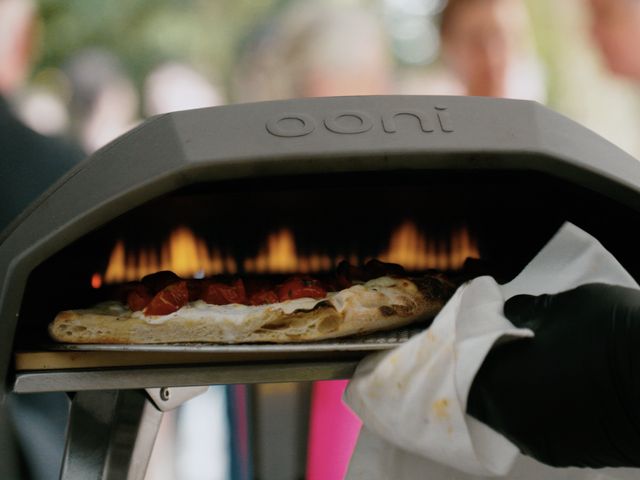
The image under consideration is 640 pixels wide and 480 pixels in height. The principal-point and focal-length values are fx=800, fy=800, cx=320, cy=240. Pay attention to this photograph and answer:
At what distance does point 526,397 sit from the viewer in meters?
0.75

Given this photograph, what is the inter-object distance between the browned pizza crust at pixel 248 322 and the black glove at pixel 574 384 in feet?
0.73

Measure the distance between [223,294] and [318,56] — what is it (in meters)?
2.71

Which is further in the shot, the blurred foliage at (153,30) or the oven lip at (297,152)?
the blurred foliage at (153,30)

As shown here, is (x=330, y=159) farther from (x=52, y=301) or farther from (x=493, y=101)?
(x=52, y=301)

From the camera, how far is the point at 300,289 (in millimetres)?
1085

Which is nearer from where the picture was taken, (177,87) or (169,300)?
(169,300)

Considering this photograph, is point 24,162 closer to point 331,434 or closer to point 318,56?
point 331,434

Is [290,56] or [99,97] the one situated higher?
[290,56]

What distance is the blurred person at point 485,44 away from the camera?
3.72 m

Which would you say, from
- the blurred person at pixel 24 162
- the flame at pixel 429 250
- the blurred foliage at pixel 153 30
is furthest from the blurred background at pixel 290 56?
the flame at pixel 429 250

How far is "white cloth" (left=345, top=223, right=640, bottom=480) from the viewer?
0.78 m

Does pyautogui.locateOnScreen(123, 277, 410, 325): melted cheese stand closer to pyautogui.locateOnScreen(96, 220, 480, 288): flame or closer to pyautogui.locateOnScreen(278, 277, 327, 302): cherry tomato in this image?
pyautogui.locateOnScreen(278, 277, 327, 302): cherry tomato

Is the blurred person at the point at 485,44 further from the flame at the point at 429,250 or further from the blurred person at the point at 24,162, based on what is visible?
the flame at the point at 429,250

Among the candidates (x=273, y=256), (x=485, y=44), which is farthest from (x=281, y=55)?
(x=273, y=256)
